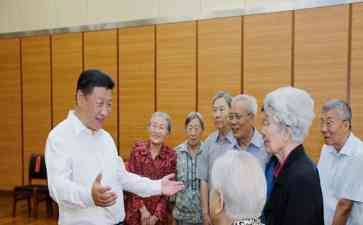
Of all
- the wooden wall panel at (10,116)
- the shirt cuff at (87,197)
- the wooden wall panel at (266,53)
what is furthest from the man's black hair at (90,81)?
the wooden wall panel at (10,116)

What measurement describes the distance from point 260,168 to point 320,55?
151 inches

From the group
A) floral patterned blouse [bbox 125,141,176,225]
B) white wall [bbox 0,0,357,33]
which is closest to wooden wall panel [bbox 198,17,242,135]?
white wall [bbox 0,0,357,33]

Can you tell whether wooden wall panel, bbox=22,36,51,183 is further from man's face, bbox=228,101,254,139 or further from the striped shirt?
man's face, bbox=228,101,254,139

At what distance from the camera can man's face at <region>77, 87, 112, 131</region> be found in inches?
76.0

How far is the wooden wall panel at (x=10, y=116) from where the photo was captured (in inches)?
278

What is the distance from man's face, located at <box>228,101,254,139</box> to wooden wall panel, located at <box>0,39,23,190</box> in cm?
576

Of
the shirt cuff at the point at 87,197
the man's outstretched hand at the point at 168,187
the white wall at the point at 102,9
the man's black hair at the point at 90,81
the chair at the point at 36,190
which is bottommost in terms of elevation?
the chair at the point at 36,190

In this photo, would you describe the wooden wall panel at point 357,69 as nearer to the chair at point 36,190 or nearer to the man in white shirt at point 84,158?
the man in white shirt at point 84,158

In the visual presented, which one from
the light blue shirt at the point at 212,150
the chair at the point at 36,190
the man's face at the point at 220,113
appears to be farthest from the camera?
the chair at the point at 36,190

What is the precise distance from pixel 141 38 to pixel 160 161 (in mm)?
3370

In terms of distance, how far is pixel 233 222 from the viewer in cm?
136

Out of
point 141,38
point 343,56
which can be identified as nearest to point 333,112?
point 343,56

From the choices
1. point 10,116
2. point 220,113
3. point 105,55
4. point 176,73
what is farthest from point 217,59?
point 10,116

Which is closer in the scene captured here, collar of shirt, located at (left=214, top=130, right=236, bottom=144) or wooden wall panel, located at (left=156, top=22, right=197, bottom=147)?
collar of shirt, located at (left=214, top=130, right=236, bottom=144)
